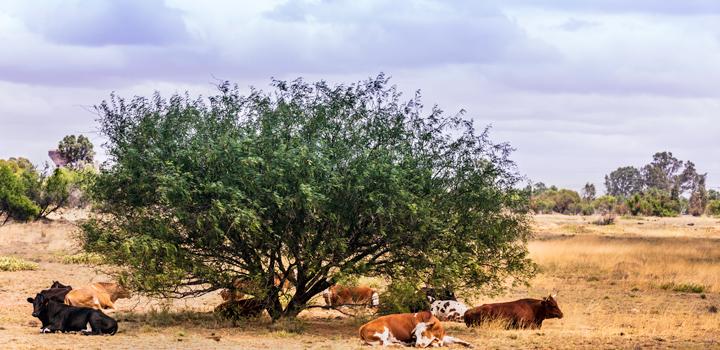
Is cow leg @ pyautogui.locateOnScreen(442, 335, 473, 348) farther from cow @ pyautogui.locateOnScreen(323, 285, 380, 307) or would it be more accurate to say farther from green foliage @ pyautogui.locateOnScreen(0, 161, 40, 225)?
green foliage @ pyautogui.locateOnScreen(0, 161, 40, 225)

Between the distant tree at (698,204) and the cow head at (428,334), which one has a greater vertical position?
the distant tree at (698,204)

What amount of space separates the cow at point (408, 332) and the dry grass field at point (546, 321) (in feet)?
1.70

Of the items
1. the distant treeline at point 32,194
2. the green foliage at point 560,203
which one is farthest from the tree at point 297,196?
the green foliage at point 560,203

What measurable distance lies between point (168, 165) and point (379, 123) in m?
4.13

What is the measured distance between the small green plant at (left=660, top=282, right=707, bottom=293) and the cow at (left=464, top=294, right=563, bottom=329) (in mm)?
12018

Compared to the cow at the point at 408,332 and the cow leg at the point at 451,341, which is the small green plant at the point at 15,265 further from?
the cow leg at the point at 451,341

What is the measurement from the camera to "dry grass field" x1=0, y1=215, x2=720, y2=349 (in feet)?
Answer: 58.4

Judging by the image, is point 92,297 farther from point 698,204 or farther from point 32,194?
point 698,204

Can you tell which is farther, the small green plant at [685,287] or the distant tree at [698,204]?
the distant tree at [698,204]

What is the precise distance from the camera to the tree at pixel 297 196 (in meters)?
18.4

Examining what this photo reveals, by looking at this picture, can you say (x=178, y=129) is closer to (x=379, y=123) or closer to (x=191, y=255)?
(x=191, y=255)

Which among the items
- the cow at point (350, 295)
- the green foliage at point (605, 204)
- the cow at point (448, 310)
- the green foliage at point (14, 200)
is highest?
the green foliage at point (605, 204)

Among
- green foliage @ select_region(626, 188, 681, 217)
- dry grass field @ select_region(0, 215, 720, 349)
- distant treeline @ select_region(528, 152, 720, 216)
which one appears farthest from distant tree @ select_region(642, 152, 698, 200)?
dry grass field @ select_region(0, 215, 720, 349)

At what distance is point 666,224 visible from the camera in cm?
8925
